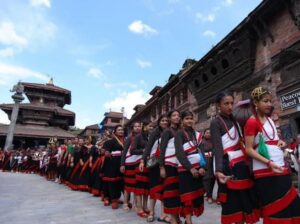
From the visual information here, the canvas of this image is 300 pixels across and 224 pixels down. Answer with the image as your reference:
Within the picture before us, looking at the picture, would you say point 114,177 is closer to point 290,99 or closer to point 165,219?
point 165,219

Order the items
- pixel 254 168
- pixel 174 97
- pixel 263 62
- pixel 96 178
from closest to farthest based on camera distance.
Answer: pixel 254 168
pixel 96 178
pixel 263 62
pixel 174 97

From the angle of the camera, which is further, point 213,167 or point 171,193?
point 213,167


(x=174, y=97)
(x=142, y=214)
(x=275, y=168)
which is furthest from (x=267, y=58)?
(x=174, y=97)

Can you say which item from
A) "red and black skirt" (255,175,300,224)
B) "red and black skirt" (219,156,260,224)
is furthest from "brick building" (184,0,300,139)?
"red and black skirt" (255,175,300,224)

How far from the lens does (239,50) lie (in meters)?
11.9

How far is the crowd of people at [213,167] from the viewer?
2.57 meters

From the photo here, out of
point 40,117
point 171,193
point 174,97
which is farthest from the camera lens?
point 40,117

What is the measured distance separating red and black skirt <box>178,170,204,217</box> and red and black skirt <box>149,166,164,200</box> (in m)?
0.98

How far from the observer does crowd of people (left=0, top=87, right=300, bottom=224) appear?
8.44 feet

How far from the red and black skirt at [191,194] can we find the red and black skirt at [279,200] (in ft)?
4.54

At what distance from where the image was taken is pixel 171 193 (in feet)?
13.8

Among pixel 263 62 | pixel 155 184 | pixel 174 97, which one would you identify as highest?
pixel 174 97

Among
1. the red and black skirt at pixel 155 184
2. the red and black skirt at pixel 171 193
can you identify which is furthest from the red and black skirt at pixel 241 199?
the red and black skirt at pixel 155 184

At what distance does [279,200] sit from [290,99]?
7.84 m
